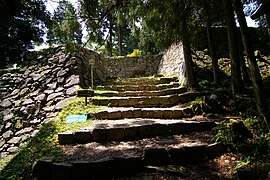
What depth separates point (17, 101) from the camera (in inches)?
263

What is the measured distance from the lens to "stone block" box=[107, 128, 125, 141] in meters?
3.93

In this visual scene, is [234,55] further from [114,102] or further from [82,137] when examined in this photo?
[82,137]

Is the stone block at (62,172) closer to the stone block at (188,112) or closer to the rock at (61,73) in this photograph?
the stone block at (188,112)

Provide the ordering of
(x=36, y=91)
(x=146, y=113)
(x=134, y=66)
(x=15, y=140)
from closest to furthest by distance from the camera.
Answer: (x=146, y=113) → (x=15, y=140) → (x=36, y=91) → (x=134, y=66)

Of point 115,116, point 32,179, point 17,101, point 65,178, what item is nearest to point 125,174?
point 65,178

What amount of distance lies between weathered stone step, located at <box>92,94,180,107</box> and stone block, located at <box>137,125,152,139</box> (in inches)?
76.9

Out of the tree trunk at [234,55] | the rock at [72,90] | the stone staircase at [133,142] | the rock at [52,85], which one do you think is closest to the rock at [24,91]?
the rock at [52,85]

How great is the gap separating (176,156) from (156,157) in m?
0.32

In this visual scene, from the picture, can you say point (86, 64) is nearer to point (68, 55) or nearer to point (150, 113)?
point (68, 55)

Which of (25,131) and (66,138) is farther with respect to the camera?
(25,131)

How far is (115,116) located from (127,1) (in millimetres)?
2895

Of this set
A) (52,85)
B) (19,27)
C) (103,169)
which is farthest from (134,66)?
(103,169)

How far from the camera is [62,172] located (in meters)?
2.77

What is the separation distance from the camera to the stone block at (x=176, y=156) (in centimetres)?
307
